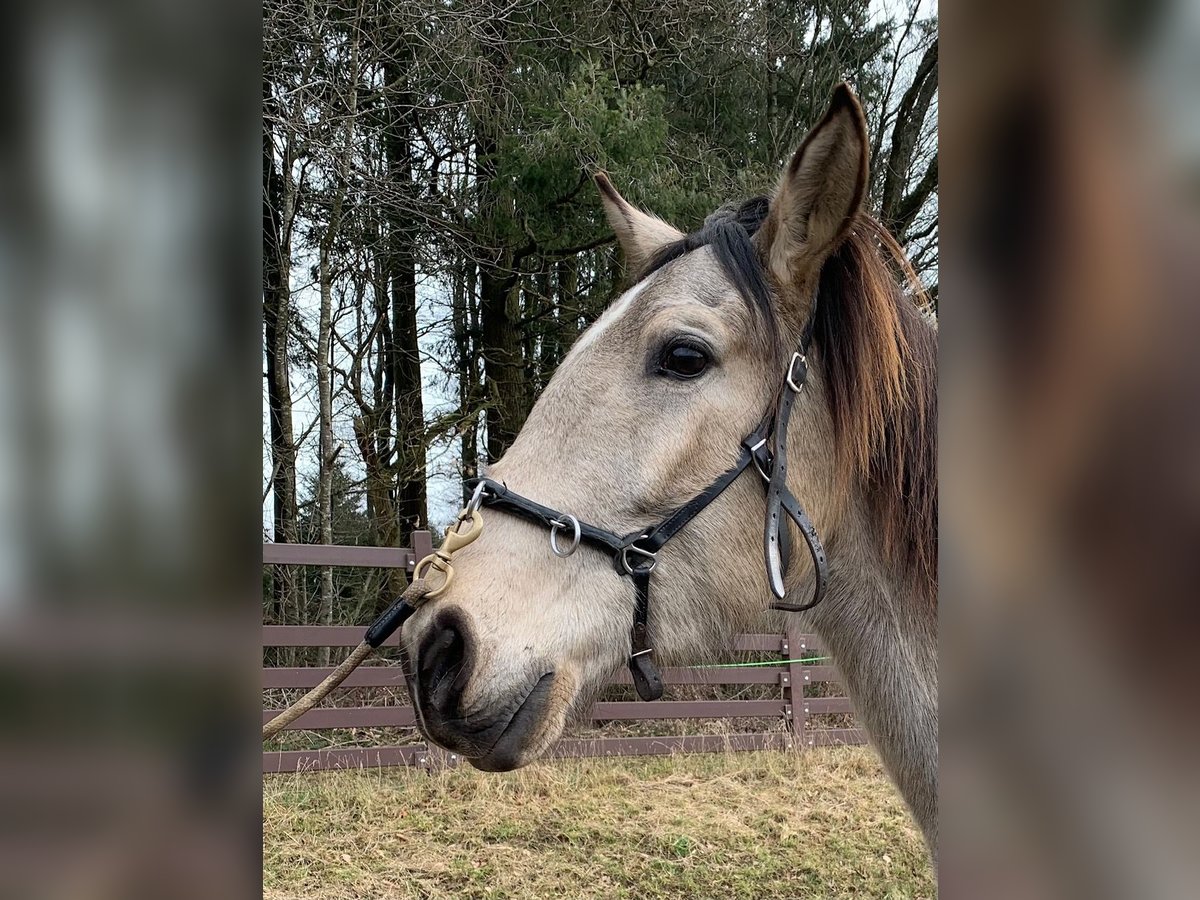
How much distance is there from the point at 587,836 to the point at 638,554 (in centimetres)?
389

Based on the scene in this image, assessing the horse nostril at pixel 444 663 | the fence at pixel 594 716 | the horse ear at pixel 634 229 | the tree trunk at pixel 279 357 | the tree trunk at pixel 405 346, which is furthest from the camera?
the tree trunk at pixel 405 346

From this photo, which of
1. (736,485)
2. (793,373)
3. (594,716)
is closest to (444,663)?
(736,485)

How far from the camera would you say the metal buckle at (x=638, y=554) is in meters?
1.70

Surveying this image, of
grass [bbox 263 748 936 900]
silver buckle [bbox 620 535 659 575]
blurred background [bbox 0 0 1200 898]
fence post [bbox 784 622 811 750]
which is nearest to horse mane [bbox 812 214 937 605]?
silver buckle [bbox 620 535 659 575]

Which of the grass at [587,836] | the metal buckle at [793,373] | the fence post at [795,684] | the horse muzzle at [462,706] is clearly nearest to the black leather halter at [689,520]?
the metal buckle at [793,373]

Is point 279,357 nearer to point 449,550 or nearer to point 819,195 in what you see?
point 449,550

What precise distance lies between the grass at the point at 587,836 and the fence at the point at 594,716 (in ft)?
0.70

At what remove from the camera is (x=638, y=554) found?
5.62 feet

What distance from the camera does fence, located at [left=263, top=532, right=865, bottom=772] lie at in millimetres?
6074

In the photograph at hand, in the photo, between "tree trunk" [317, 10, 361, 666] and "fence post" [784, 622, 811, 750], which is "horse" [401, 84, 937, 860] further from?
"fence post" [784, 622, 811, 750]
